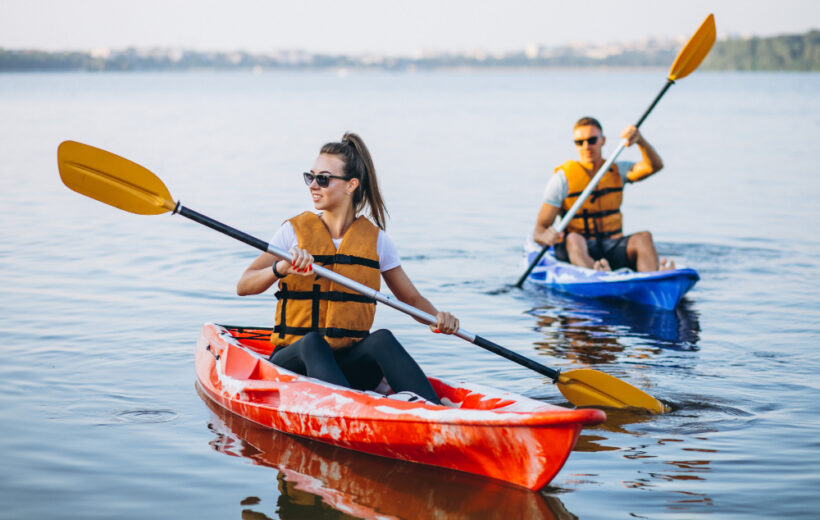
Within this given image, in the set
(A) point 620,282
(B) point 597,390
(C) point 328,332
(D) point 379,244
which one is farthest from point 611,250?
(C) point 328,332

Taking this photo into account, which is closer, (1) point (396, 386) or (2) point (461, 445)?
(2) point (461, 445)

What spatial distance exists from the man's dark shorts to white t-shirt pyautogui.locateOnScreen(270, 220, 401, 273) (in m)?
3.66

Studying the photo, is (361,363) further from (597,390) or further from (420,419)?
(597,390)

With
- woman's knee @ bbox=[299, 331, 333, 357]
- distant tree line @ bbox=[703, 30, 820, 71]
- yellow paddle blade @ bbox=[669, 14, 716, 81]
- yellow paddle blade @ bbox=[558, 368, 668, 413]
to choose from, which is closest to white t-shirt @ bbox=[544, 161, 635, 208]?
yellow paddle blade @ bbox=[669, 14, 716, 81]

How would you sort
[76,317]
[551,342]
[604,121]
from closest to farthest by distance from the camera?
[551,342] < [76,317] < [604,121]

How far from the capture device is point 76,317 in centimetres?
721

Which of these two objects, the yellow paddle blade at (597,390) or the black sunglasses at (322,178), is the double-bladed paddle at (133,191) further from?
the black sunglasses at (322,178)

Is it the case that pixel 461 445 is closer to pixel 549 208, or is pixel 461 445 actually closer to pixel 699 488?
pixel 699 488

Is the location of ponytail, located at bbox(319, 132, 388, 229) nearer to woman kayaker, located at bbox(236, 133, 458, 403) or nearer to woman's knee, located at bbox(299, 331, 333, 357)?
woman kayaker, located at bbox(236, 133, 458, 403)

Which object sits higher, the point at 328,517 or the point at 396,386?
the point at 396,386

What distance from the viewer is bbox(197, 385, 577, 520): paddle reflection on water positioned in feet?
12.8

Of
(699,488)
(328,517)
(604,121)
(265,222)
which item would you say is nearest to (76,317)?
(328,517)

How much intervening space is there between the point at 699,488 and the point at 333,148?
82.4 inches

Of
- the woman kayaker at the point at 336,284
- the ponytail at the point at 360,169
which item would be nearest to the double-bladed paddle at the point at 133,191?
the woman kayaker at the point at 336,284
